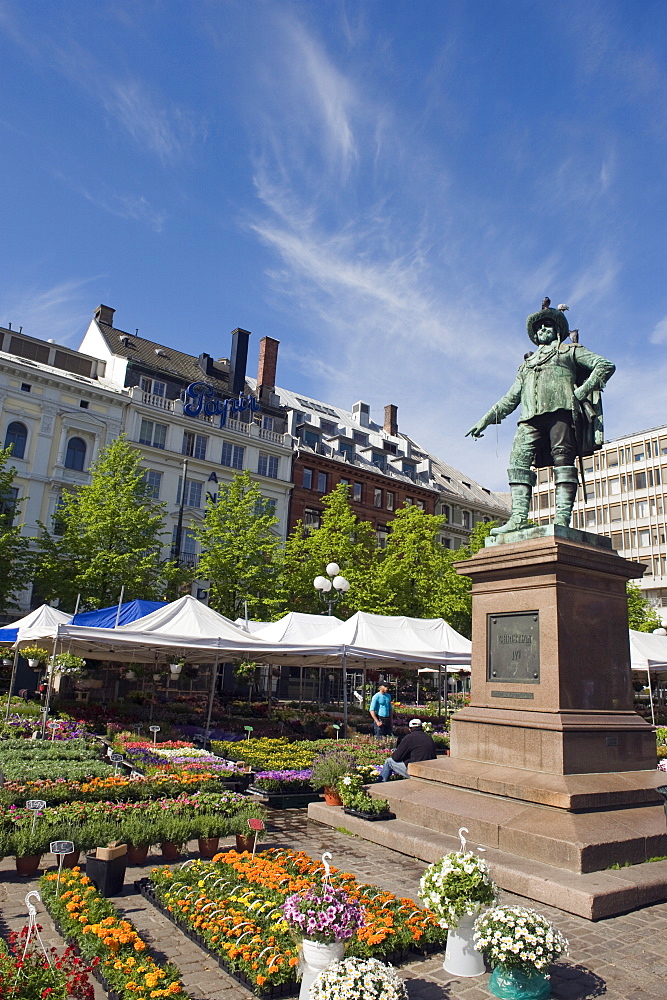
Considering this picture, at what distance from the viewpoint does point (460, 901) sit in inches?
206

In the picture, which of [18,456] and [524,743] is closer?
[524,743]

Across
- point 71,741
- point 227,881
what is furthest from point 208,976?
point 71,741

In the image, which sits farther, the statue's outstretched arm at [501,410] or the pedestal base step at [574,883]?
the statue's outstretched arm at [501,410]

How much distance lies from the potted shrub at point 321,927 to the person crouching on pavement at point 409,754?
7454mm

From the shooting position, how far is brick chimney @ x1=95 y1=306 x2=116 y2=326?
154 ft

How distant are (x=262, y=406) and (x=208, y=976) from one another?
149ft

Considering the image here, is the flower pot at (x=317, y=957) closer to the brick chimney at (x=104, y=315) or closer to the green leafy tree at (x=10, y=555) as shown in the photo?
the green leafy tree at (x=10, y=555)

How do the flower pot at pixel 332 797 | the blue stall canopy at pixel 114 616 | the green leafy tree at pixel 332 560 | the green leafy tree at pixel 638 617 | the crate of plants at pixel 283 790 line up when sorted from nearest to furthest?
1. the flower pot at pixel 332 797
2. the crate of plants at pixel 283 790
3. the blue stall canopy at pixel 114 616
4. the green leafy tree at pixel 332 560
5. the green leafy tree at pixel 638 617

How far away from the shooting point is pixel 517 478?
11.3 meters

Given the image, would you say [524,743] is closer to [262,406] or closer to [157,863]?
[157,863]

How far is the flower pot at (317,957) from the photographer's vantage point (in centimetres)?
461

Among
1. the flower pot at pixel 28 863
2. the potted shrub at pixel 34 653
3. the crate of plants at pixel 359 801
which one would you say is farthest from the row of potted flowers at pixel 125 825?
the potted shrub at pixel 34 653

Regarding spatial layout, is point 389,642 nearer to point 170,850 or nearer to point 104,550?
point 170,850

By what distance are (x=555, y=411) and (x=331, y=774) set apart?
22.3ft
